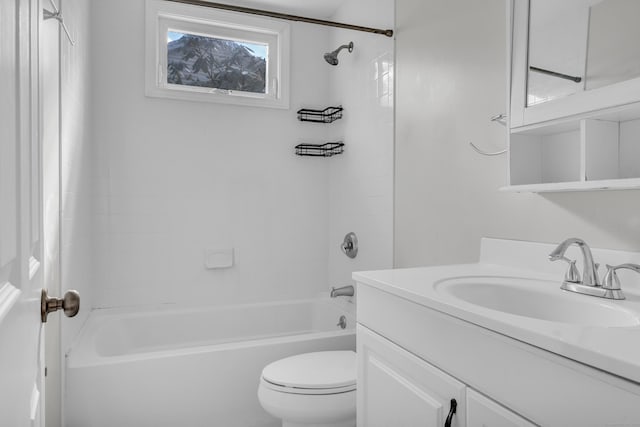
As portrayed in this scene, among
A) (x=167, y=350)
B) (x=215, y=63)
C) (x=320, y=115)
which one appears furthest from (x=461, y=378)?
(x=215, y=63)

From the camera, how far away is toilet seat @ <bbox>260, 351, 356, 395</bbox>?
159 cm

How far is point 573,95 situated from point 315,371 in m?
1.36

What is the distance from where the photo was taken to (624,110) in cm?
101

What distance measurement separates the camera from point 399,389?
112 centimetres

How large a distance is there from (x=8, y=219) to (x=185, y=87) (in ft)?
8.13

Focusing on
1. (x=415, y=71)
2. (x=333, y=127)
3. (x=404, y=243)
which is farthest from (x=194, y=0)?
(x=404, y=243)

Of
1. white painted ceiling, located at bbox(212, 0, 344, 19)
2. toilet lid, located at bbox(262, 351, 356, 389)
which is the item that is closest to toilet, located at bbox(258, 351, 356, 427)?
toilet lid, located at bbox(262, 351, 356, 389)

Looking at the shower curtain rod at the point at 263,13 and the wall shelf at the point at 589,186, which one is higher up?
the shower curtain rod at the point at 263,13

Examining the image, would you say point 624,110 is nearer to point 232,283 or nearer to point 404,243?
point 404,243

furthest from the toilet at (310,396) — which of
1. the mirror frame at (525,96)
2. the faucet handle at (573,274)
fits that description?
the mirror frame at (525,96)

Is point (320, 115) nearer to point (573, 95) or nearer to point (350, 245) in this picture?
point (350, 245)

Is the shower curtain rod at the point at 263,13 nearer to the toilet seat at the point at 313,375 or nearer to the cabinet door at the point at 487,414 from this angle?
the toilet seat at the point at 313,375

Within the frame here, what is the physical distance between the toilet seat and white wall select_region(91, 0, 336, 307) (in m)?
1.08

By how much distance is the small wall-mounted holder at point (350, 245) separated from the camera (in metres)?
2.57
